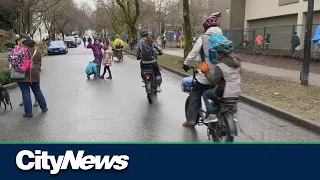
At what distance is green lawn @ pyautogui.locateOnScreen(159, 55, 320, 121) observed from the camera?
22.4ft

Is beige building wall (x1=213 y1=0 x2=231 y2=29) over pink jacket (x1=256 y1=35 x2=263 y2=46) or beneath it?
over

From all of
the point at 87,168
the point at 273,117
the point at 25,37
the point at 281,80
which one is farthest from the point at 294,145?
the point at 281,80

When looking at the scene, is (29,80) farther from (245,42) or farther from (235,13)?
(235,13)

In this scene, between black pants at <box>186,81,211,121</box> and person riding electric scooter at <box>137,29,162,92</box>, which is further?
person riding electric scooter at <box>137,29,162,92</box>

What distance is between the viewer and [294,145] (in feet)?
9.58

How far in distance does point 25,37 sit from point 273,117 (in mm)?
5432

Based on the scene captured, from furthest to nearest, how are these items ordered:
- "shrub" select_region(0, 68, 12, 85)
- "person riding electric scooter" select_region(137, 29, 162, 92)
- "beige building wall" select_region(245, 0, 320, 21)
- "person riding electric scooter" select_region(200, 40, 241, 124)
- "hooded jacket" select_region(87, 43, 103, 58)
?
"beige building wall" select_region(245, 0, 320, 21) → "hooded jacket" select_region(87, 43, 103, 58) → "shrub" select_region(0, 68, 12, 85) → "person riding electric scooter" select_region(137, 29, 162, 92) → "person riding electric scooter" select_region(200, 40, 241, 124)

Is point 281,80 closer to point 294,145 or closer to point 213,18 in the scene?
point 213,18

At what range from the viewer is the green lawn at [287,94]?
268 inches

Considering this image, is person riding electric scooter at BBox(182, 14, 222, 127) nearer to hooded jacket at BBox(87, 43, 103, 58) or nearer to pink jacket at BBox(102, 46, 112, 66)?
pink jacket at BBox(102, 46, 112, 66)

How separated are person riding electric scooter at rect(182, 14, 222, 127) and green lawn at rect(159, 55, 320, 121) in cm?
89

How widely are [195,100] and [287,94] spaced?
4194 millimetres

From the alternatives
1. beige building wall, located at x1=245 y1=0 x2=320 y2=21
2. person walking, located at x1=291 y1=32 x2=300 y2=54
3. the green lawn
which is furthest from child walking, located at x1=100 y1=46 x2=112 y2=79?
beige building wall, located at x1=245 y1=0 x2=320 y2=21

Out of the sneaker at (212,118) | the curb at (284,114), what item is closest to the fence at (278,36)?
the curb at (284,114)
